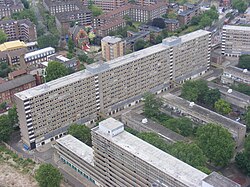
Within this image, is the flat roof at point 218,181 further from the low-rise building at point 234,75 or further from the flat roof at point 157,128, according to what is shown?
the low-rise building at point 234,75

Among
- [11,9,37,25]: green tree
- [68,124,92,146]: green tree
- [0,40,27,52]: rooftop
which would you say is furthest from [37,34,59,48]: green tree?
[68,124,92,146]: green tree

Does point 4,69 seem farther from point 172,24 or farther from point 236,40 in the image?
point 236,40

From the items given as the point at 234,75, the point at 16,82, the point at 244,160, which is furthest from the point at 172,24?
the point at 244,160

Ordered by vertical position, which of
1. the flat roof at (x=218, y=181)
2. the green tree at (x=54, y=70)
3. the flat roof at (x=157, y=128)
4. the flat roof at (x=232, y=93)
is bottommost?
the flat roof at (x=157, y=128)

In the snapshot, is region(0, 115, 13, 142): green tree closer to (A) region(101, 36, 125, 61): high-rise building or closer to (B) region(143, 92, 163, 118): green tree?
(B) region(143, 92, 163, 118): green tree

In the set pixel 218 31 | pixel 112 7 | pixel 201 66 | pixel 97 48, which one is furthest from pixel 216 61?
pixel 112 7

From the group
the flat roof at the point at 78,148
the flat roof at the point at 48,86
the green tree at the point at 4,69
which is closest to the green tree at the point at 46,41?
the green tree at the point at 4,69
